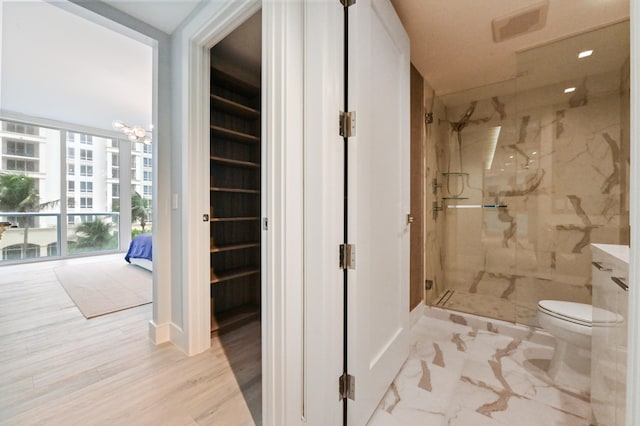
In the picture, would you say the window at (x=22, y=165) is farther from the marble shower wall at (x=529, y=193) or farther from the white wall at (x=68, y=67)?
the marble shower wall at (x=529, y=193)

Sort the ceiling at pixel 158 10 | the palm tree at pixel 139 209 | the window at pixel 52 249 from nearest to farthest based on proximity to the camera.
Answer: the ceiling at pixel 158 10, the window at pixel 52 249, the palm tree at pixel 139 209

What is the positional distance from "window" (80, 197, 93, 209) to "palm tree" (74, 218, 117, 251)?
11.9 inches

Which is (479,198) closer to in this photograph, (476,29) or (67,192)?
(476,29)

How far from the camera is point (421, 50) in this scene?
211 cm

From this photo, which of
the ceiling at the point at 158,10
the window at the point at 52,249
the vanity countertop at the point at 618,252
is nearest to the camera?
the vanity countertop at the point at 618,252

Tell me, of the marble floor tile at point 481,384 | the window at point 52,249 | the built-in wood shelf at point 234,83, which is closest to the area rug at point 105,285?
the window at point 52,249

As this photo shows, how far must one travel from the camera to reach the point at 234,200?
2.62 metres

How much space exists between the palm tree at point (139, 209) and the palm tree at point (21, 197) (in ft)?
4.59

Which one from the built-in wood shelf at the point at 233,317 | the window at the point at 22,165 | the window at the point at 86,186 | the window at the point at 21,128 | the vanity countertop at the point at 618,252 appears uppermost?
the window at the point at 21,128

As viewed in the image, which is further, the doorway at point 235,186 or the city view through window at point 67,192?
the city view through window at point 67,192

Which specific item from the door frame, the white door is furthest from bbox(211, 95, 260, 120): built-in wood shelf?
the white door

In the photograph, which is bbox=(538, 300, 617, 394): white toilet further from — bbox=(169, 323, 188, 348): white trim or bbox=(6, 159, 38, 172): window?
bbox=(6, 159, 38, 172): window

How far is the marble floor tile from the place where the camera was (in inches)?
52.7

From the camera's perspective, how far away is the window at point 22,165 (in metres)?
4.53
